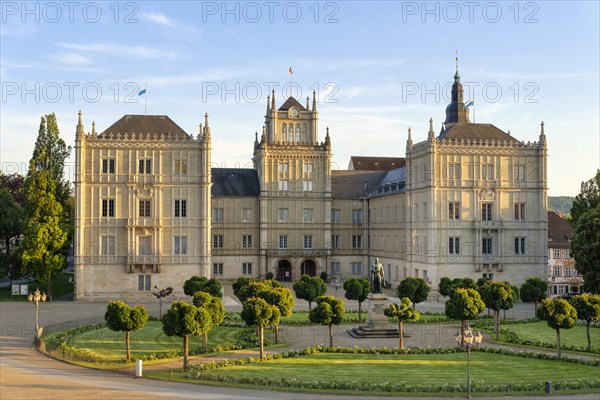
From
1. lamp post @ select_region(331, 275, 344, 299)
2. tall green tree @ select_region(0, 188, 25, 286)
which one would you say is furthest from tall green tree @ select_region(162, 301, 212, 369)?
lamp post @ select_region(331, 275, 344, 299)

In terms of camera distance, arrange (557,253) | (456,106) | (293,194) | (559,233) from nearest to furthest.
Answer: (557,253) → (559,233) → (456,106) → (293,194)

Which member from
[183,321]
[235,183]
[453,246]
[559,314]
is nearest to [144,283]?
[235,183]

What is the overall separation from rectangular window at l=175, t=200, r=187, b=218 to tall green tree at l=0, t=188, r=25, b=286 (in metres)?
18.9

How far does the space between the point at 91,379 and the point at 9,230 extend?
5187 centimetres

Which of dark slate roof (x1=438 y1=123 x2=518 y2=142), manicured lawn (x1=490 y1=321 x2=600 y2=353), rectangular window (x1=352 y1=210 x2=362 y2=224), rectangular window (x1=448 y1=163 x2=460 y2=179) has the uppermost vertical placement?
dark slate roof (x1=438 y1=123 x2=518 y2=142)

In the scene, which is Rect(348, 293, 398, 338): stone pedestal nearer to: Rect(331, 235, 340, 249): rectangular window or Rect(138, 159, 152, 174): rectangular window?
Rect(138, 159, 152, 174): rectangular window

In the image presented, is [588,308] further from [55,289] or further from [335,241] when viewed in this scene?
[55,289]

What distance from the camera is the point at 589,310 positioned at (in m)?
46.3

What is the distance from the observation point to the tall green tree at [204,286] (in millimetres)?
60447

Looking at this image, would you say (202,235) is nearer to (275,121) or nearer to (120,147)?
(120,147)

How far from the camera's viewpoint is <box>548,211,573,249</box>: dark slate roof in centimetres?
8688

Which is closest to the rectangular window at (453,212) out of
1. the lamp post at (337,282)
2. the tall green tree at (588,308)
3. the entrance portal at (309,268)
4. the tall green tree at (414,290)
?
the lamp post at (337,282)

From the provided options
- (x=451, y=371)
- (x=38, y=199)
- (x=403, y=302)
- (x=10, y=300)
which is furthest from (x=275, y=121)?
(x=451, y=371)

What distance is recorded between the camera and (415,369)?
4084 cm
